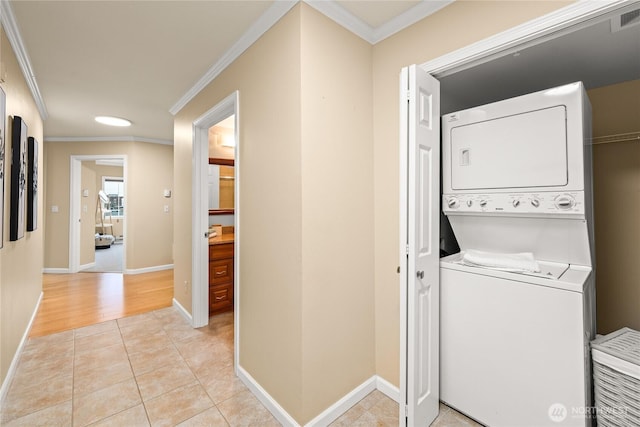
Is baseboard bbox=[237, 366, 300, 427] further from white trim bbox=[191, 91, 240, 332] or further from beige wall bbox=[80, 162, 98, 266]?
beige wall bbox=[80, 162, 98, 266]

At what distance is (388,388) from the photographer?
1.87m

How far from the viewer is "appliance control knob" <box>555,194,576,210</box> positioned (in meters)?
1.42

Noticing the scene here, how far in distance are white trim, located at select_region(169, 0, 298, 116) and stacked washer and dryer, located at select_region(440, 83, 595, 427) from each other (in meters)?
1.18

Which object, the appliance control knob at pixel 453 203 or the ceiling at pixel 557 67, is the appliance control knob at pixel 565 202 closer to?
the appliance control knob at pixel 453 203

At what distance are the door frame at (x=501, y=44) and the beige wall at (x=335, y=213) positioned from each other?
0.40m

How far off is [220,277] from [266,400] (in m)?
1.70

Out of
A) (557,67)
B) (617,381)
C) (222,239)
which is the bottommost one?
(617,381)

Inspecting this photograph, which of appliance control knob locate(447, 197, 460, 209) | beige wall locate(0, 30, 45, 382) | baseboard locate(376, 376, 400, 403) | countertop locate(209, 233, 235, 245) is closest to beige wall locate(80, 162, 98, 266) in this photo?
beige wall locate(0, 30, 45, 382)

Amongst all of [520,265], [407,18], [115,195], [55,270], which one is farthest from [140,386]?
[115,195]

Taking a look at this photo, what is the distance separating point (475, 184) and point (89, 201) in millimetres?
6762

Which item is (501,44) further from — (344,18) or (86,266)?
(86,266)

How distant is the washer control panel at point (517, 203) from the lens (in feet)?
4.66

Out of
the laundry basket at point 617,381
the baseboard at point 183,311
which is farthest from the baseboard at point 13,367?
the laundry basket at point 617,381

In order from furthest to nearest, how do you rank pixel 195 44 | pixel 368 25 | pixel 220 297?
pixel 220 297, pixel 195 44, pixel 368 25
